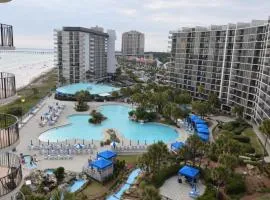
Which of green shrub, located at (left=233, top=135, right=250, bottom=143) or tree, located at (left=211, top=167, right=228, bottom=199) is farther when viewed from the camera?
green shrub, located at (left=233, top=135, right=250, bottom=143)

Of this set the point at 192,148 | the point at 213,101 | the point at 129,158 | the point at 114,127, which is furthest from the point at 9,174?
the point at 213,101

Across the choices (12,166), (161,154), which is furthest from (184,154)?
(12,166)

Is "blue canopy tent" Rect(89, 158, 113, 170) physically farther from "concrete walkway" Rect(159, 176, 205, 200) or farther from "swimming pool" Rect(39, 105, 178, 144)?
"swimming pool" Rect(39, 105, 178, 144)

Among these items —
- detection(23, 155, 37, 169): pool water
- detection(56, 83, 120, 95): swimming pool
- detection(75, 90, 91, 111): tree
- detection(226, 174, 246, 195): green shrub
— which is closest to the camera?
detection(226, 174, 246, 195): green shrub

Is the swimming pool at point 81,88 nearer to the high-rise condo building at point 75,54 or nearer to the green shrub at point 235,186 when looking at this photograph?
the high-rise condo building at point 75,54

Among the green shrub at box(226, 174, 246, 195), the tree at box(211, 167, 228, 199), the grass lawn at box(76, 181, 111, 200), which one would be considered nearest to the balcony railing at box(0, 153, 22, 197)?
the grass lawn at box(76, 181, 111, 200)

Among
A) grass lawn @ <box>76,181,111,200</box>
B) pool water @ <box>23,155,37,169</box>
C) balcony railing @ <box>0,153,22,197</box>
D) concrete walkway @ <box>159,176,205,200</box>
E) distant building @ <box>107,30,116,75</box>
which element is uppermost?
distant building @ <box>107,30,116,75</box>

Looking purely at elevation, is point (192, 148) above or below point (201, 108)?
below

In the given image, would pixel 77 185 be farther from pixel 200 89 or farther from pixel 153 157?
pixel 200 89
